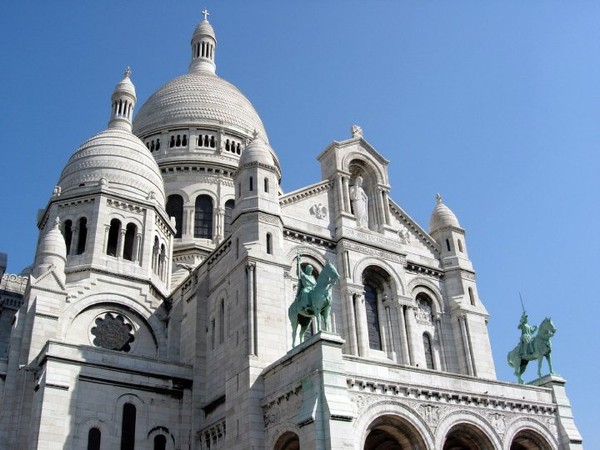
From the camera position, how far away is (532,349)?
33594 mm

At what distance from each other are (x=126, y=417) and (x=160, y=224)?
14.2 meters

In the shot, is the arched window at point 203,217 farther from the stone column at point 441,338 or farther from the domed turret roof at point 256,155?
the stone column at point 441,338

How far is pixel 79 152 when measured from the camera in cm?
4378

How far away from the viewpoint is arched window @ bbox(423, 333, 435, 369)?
3612 cm

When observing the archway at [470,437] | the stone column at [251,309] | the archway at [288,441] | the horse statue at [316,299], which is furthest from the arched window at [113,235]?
the archway at [470,437]

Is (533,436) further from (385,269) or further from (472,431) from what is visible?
(385,269)

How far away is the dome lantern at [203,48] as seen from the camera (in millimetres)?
67062

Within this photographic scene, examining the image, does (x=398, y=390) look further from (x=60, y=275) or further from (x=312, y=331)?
(x=60, y=275)

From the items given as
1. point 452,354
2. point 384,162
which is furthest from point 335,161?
point 452,354

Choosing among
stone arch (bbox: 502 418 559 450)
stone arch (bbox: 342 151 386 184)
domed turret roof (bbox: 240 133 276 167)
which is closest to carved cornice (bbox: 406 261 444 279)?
stone arch (bbox: 342 151 386 184)

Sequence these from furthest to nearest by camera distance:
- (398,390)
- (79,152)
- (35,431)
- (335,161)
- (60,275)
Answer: (79,152)
(335,161)
(60,275)
(35,431)
(398,390)

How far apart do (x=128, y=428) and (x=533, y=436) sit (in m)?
18.3

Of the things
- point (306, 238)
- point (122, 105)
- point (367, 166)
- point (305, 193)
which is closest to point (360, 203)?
point (367, 166)

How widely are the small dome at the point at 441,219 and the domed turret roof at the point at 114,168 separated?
17.3 meters
